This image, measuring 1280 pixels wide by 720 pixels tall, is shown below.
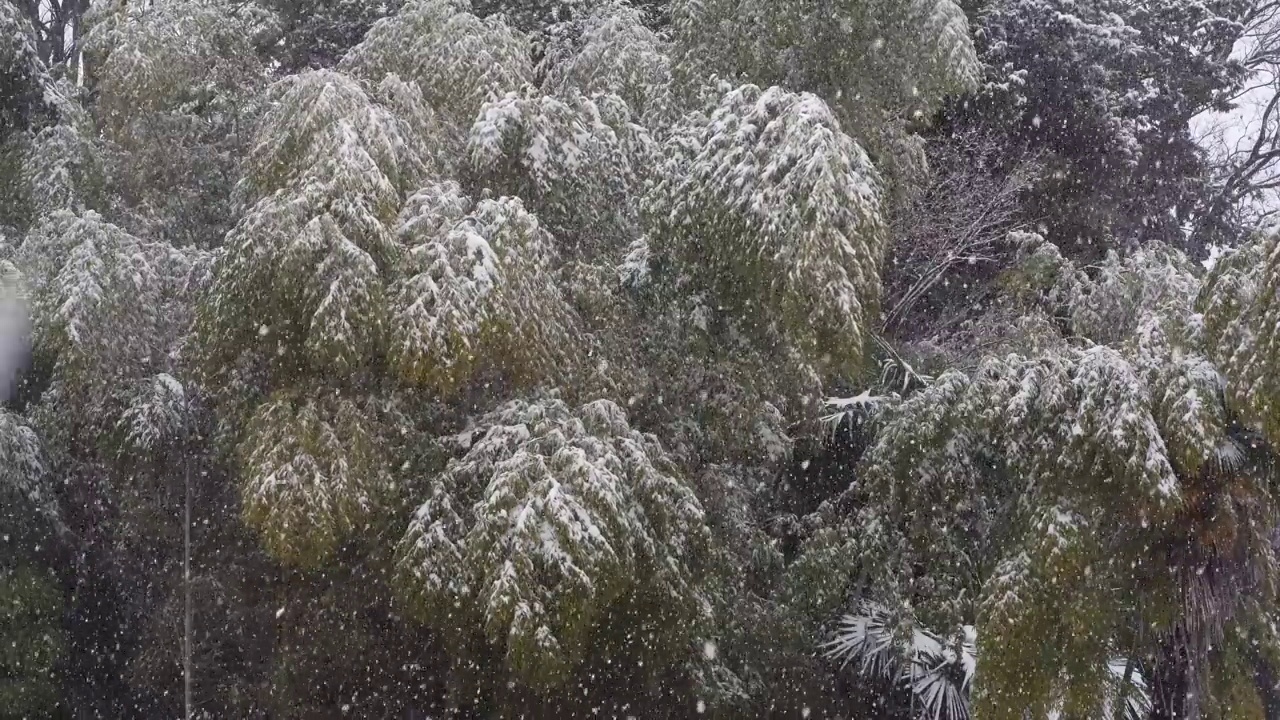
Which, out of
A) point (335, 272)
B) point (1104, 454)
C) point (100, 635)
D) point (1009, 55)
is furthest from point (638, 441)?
point (1009, 55)

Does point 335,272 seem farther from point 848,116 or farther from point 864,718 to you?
point 864,718

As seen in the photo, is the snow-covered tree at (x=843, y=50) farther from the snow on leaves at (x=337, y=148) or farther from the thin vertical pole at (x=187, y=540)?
the thin vertical pole at (x=187, y=540)

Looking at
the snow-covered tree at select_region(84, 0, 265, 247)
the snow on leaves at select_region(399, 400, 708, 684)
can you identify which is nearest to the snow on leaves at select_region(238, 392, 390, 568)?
the snow on leaves at select_region(399, 400, 708, 684)

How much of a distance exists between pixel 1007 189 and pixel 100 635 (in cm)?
821

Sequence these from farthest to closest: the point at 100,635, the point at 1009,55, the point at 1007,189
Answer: the point at 1009,55, the point at 1007,189, the point at 100,635

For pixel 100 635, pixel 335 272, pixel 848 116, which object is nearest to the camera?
pixel 335 272

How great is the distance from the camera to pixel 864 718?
9664 millimetres

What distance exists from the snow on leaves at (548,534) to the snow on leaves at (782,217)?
1103mm

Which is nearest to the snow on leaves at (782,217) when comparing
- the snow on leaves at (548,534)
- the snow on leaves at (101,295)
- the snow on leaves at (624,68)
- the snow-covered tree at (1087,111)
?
the snow on leaves at (548,534)

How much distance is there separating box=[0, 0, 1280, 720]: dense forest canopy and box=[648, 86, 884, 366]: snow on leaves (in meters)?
0.03

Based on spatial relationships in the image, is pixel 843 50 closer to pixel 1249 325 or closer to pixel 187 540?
pixel 1249 325

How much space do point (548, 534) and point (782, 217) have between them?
212cm

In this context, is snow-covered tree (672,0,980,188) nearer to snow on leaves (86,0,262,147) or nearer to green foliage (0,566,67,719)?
snow on leaves (86,0,262,147)

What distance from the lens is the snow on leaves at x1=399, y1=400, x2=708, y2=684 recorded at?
6617mm
